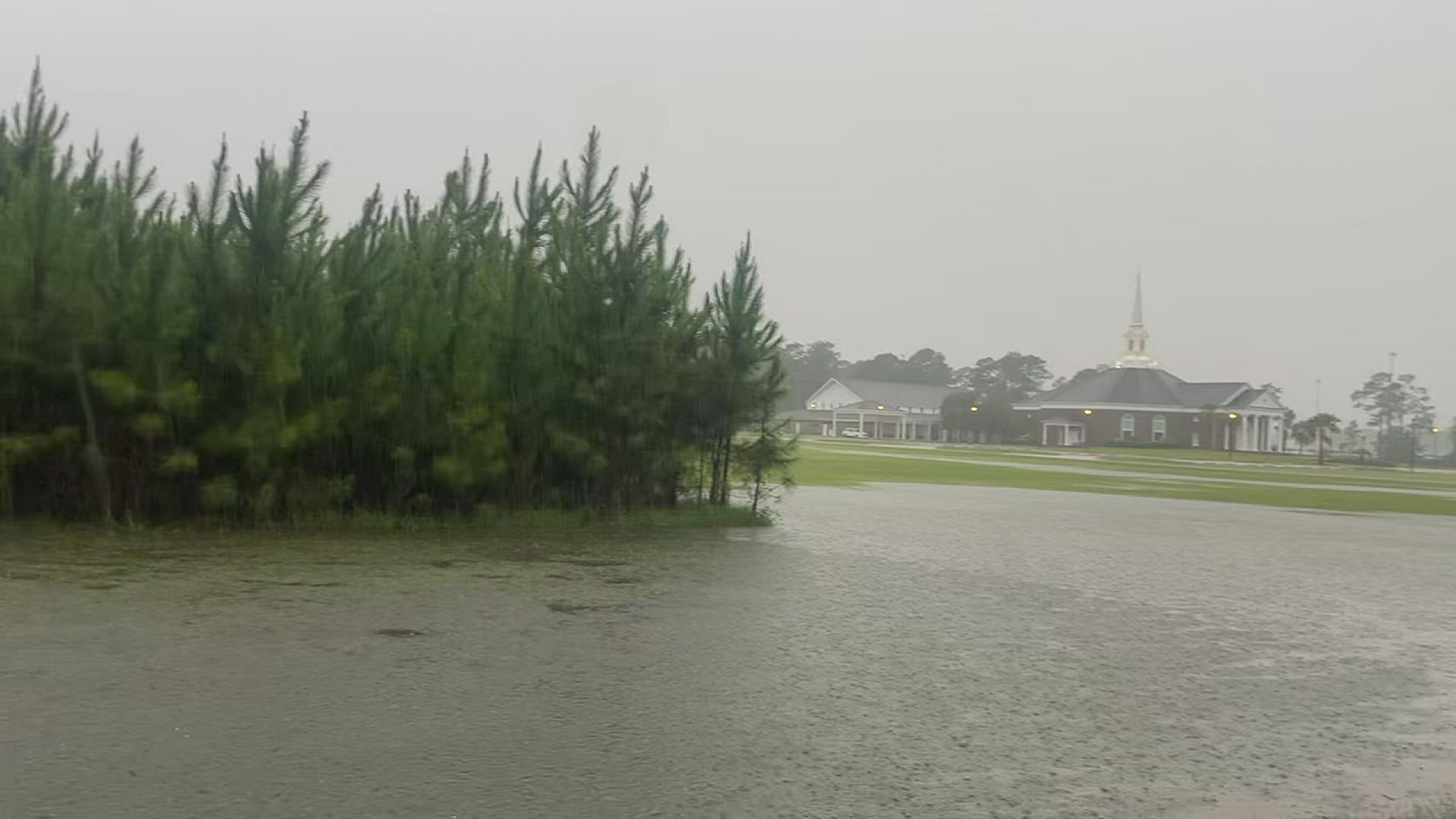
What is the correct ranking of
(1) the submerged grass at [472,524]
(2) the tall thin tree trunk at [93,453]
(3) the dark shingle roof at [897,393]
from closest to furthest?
(2) the tall thin tree trunk at [93,453]
(1) the submerged grass at [472,524]
(3) the dark shingle roof at [897,393]

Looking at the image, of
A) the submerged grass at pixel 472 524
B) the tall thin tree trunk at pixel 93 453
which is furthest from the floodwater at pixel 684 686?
the tall thin tree trunk at pixel 93 453

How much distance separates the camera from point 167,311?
47.6ft

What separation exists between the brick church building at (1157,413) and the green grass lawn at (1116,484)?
59.0 metres

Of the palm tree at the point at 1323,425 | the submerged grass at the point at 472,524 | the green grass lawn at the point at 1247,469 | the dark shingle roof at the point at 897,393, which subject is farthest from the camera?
the dark shingle roof at the point at 897,393

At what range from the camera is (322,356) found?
1532 centimetres

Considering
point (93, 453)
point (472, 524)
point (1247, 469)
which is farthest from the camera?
point (1247, 469)

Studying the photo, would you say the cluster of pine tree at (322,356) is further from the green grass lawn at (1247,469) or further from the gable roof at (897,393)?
the gable roof at (897,393)

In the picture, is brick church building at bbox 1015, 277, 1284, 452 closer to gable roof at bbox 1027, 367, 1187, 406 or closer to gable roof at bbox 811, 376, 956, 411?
gable roof at bbox 1027, 367, 1187, 406

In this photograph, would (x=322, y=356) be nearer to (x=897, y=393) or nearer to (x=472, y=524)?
(x=472, y=524)

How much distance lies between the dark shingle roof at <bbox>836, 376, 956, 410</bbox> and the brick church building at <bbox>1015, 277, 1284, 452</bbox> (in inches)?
752

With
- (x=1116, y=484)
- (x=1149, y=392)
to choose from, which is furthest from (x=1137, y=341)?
(x=1116, y=484)

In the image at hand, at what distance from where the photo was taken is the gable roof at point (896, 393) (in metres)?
137

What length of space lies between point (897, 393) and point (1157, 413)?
3375 centimetres

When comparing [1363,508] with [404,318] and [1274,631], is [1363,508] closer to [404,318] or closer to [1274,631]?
[1274,631]
